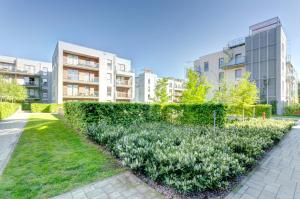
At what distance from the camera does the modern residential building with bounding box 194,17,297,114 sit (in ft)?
79.2

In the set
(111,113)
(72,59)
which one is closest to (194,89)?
(111,113)

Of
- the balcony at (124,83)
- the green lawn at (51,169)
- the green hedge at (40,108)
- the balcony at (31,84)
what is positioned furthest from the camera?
the balcony at (31,84)

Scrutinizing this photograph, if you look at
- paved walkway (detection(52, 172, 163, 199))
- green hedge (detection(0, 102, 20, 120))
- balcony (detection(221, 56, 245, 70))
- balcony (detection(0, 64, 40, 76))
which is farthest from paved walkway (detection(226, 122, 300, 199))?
balcony (detection(0, 64, 40, 76))

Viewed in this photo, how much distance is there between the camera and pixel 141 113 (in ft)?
34.2

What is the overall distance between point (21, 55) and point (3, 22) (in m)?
31.9

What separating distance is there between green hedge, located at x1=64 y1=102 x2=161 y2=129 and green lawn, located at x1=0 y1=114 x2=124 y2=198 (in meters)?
2.00

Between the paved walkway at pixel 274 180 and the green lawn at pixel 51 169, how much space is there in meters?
3.04

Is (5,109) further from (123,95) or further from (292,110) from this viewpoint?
(292,110)

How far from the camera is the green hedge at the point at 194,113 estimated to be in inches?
360

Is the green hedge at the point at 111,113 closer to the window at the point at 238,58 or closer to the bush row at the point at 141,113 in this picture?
the bush row at the point at 141,113

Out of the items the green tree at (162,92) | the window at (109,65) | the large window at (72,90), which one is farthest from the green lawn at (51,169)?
the window at (109,65)

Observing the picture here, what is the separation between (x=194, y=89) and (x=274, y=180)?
11.5m

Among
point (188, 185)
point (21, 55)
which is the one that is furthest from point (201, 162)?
point (21, 55)

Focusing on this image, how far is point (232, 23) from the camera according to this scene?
13773mm
